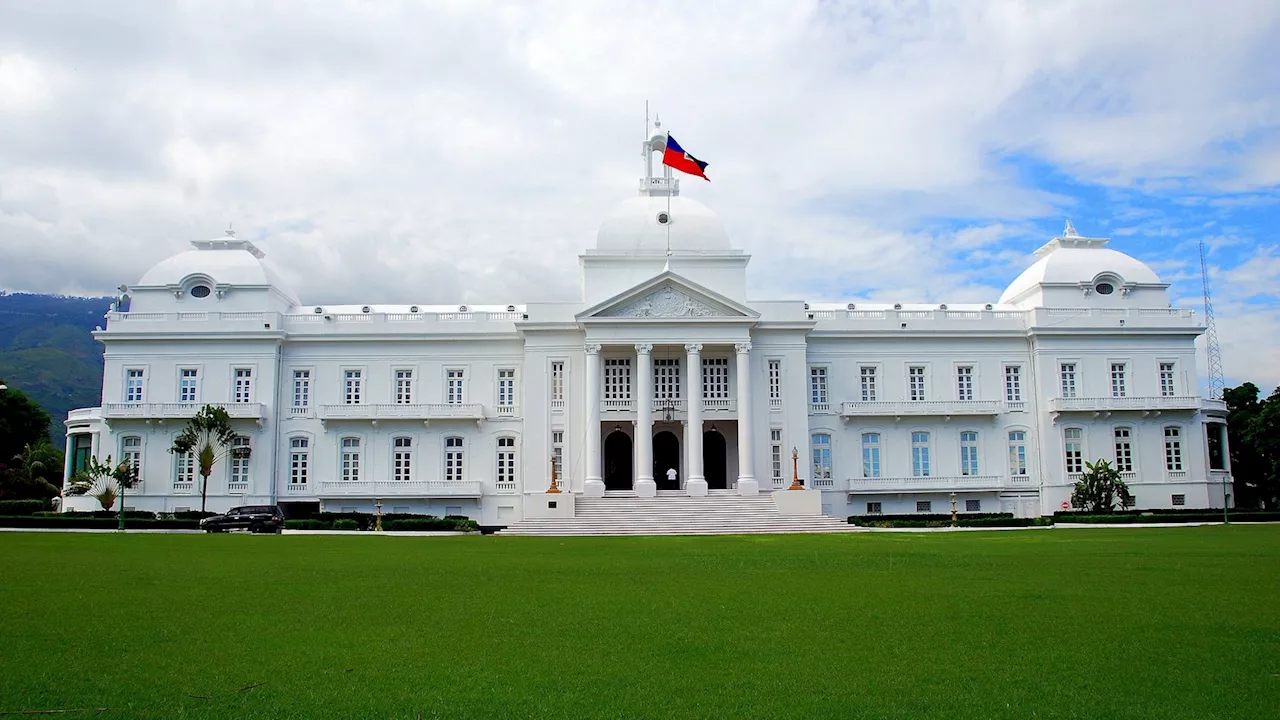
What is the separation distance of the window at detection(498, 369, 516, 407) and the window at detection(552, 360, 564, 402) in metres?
2.71

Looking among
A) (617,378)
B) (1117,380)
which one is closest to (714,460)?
(617,378)

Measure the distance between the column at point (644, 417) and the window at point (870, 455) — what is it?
10373mm

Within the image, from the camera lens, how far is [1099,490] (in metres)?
42.7

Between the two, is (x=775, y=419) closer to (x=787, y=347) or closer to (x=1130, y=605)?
(x=787, y=347)

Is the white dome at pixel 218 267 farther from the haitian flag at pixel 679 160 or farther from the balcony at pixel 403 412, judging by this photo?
the haitian flag at pixel 679 160

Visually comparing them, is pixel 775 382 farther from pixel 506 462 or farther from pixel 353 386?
pixel 353 386

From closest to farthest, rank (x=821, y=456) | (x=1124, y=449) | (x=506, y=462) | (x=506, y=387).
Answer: (x=506, y=462) → (x=821, y=456) → (x=1124, y=449) → (x=506, y=387)

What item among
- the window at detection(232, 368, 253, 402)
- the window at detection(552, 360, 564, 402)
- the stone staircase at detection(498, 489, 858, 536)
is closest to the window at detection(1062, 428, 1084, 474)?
the stone staircase at detection(498, 489, 858, 536)

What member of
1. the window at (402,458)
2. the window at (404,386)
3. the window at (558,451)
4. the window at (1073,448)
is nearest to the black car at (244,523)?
the window at (402,458)

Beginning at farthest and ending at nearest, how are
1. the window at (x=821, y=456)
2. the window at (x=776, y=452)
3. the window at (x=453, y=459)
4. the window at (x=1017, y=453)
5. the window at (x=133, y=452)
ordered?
the window at (x=1017, y=453)
the window at (x=821, y=456)
the window at (x=453, y=459)
the window at (x=133, y=452)
the window at (x=776, y=452)

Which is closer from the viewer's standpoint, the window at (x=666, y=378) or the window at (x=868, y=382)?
the window at (x=666, y=378)

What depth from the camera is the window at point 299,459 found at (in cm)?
4544

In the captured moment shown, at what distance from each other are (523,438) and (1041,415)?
76.7 feet

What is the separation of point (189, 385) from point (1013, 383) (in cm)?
3723
